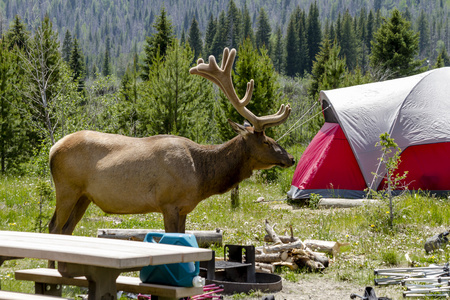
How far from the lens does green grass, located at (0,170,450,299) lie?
7488mm

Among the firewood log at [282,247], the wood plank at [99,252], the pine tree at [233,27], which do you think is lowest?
the firewood log at [282,247]

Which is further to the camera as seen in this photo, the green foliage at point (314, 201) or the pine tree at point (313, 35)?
the pine tree at point (313, 35)

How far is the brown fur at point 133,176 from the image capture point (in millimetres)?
6562

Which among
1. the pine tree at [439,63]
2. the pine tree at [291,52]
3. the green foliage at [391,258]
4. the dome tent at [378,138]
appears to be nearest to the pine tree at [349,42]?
the pine tree at [291,52]

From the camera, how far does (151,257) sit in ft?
11.0

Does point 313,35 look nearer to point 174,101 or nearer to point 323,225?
point 174,101

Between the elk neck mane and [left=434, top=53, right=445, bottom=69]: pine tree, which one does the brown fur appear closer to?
the elk neck mane

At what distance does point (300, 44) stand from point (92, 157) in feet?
303

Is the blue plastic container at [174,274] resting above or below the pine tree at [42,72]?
below

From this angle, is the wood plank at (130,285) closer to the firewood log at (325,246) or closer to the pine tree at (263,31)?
the firewood log at (325,246)

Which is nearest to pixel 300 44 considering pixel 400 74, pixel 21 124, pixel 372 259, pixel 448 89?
pixel 400 74

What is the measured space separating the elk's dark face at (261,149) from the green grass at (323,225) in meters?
1.46

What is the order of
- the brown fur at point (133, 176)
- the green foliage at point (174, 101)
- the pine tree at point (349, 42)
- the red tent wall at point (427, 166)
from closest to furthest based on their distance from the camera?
the brown fur at point (133, 176) < the red tent wall at point (427, 166) < the green foliage at point (174, 101) < the pine tree at point (349, 42)

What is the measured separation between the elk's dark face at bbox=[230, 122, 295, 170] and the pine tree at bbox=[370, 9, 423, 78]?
3581cm
